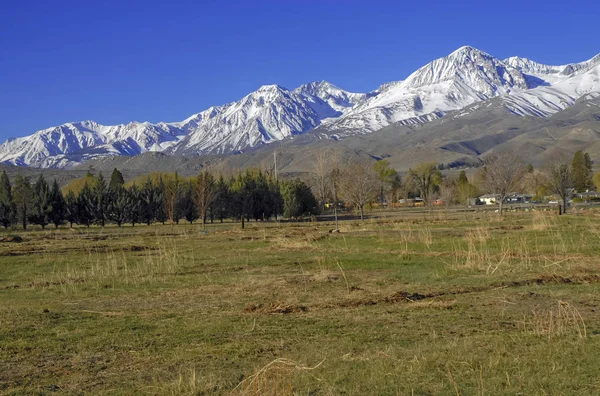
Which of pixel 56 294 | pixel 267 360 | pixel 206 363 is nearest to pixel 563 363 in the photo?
pixel 267 360

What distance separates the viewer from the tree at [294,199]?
280ft

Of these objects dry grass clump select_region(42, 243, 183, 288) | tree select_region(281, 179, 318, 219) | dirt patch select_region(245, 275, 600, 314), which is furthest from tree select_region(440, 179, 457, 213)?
dirt patch select_region(245, 275, 600, 314)

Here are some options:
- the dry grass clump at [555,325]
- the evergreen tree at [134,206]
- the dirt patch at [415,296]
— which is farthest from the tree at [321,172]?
the dry grass clump at [555,325]

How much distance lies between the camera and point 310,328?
40.3ft

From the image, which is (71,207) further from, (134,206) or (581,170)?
(581,170)

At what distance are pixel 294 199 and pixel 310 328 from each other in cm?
7302

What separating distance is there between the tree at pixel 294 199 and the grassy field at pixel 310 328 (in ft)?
200

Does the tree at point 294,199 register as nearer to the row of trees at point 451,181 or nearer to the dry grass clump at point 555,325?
the row of trees at point 451,181

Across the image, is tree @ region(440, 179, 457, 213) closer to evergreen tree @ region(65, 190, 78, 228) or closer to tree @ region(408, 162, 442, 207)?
tree @ region(408, 162, 442, 207)

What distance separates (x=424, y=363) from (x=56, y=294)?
42.2 ft

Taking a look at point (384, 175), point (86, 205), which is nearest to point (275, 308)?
point (86, 205)

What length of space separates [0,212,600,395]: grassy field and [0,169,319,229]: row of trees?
53861mm

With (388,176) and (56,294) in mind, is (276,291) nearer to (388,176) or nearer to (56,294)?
(56,294)

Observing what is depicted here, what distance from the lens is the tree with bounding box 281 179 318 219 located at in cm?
8525
